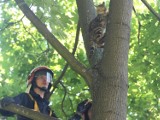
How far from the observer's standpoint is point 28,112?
9.95ft

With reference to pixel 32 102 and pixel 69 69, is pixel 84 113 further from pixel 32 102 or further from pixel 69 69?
pixel 69 69

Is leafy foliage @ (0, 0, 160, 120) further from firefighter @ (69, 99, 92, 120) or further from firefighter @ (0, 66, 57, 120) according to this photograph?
firefighter @ (69, 99, 92, 120)

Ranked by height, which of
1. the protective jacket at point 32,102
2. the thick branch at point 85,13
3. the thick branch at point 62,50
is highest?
the thick branch at point 85,13

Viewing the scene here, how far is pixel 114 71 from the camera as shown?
3250 millimetres

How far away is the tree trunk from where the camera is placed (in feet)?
9.99

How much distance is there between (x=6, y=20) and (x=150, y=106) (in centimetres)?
300

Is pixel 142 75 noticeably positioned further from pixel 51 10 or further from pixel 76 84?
pixel 51 10

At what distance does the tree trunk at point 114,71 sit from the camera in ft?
9.99

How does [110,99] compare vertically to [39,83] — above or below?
below

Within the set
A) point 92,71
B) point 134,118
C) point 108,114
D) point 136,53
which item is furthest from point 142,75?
point 108,114

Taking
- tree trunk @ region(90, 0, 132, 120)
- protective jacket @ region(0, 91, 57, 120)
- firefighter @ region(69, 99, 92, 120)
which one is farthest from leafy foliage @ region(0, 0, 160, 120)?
firefighter @ region(69, 99, 92, 120)

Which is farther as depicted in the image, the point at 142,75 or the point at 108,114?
the point at 142,75

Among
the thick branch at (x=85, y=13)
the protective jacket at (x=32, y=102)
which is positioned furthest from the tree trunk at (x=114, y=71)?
the protective jacket at (x=32, y=102)

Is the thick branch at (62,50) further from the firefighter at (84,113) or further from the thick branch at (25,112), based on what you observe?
the thick branch at (25,112)
